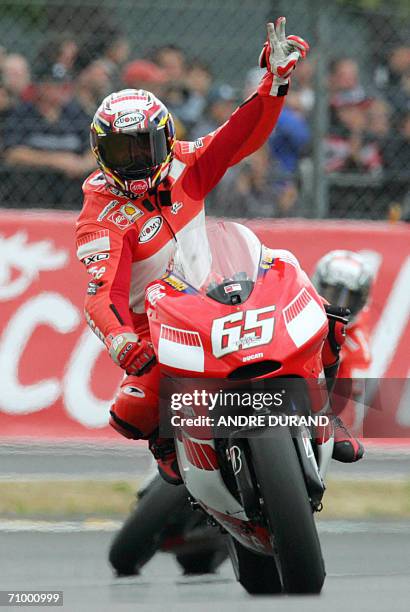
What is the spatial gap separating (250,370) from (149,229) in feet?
3.71

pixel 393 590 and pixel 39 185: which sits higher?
pixel 393 590

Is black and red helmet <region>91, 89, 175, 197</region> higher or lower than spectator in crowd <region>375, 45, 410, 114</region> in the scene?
higher

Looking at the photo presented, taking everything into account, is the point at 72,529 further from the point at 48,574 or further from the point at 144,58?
the point at 144,58

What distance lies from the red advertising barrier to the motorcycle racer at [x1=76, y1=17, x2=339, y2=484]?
2954 mm

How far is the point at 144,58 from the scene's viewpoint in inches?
350

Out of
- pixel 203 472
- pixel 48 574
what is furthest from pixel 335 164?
pixel 203 472

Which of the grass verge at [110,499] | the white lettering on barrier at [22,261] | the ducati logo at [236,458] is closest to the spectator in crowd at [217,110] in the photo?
the white lettering on barrier at [22,261]

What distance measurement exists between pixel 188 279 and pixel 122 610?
126 cm

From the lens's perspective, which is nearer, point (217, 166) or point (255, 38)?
point (217, 166)

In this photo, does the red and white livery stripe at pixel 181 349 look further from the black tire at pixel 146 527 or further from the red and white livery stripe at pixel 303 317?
the black tire at pixel 146 527

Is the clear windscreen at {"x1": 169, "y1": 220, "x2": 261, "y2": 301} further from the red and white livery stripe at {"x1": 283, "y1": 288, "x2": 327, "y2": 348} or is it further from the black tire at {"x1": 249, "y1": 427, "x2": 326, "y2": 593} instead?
the black tire at {"x1": 249, "y1": 427, "x2": 326, "y2": 593}

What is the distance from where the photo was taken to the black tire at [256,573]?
188 inches

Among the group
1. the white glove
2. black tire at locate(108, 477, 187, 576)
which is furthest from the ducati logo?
the white glove

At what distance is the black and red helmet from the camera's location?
5078 millimetres
